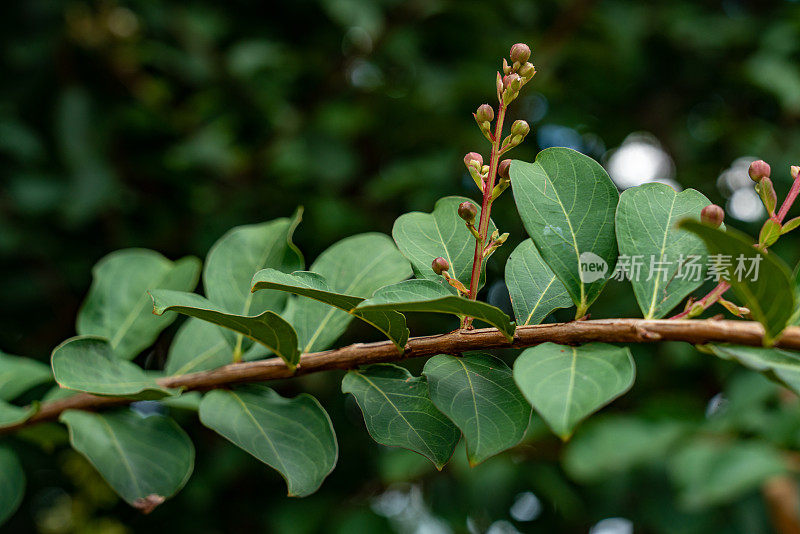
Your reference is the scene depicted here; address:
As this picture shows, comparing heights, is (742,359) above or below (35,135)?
above

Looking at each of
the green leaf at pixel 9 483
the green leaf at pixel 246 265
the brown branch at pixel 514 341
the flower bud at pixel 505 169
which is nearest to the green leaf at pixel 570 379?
the brown branch at pixel 514 341

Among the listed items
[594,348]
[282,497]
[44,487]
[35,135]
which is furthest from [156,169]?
[594,348]

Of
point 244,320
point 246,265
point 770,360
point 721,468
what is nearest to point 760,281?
point 770,360

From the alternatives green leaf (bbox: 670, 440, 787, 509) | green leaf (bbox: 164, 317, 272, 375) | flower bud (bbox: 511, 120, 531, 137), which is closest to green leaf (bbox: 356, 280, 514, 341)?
flower bud (bbox: 511, 120, 531, 137)

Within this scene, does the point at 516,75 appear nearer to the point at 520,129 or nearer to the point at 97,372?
the point at 520,129

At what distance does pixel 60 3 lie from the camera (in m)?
1.54

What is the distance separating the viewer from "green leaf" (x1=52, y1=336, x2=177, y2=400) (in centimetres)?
46

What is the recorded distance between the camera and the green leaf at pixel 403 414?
1.39ft

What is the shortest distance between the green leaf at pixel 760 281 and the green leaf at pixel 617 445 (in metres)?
1.17

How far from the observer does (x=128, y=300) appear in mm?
648

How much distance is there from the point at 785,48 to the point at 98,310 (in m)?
1.85

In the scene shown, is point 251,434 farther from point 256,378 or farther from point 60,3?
point 60,3

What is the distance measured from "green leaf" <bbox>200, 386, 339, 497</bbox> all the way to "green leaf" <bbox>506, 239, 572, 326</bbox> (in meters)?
0.18

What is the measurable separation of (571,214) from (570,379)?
14cm
